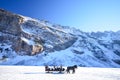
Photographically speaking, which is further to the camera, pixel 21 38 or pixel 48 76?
pixel 21 38

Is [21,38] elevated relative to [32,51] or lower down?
elevated

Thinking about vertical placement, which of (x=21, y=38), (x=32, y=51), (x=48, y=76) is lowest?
(x=48, y=76)

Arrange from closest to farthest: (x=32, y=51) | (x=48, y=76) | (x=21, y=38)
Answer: (x=48, y=76), (x=32, y=51), (x=21, y=38)

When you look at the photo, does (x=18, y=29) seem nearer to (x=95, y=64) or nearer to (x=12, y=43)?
(x=12, y=43)

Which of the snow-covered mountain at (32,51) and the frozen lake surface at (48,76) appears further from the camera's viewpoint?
A: the snow-covered mountain at (32,51)

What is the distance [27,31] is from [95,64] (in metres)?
77.0

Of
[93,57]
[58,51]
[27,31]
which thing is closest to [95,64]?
[93,57]

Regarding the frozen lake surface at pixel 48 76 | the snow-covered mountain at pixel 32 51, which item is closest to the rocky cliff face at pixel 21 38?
the snow-covered mountain at pixel 32 51

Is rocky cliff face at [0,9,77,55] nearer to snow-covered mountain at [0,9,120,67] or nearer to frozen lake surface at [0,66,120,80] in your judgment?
snow-covered mountain at [0,9,120,67]

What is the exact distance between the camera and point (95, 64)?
574 ft

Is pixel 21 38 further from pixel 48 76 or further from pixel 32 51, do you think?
pixel 48 76

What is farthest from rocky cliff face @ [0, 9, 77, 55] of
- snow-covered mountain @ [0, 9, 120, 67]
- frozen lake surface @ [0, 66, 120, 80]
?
frozen lake surface @ [0, 66, 120, 80]

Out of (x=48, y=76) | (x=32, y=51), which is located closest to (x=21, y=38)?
(x=32, y=51)

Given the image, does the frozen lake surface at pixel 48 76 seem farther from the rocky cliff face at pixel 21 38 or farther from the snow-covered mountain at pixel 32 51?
the rocky cliff face at pixel 21 38
